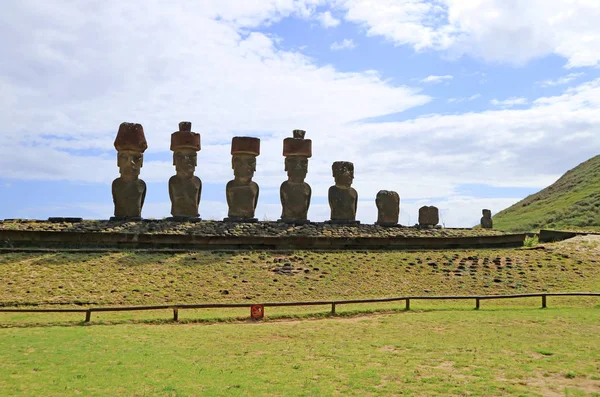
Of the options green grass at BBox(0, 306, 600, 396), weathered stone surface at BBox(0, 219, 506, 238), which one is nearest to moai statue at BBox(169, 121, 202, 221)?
weathered stone surface at BBox(0, 219, 506, 238)

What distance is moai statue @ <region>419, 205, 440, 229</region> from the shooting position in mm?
26047

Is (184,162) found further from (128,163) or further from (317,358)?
(317,358)

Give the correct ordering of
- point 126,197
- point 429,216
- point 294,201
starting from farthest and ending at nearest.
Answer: point 429,216, point 294,201, point 126,197

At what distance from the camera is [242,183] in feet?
74.2

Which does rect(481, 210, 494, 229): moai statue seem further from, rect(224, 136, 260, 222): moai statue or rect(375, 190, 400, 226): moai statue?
rect(224, 136, 260, 222): moai statue

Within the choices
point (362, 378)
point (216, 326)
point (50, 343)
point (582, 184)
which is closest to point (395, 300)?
point (216, 326)

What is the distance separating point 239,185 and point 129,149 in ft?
13.6

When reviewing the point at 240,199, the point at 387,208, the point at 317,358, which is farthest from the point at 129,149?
the point at 317,358

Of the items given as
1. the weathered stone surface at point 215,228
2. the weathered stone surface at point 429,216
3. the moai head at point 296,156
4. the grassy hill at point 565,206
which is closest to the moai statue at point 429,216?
the weathered stone surface at point 429,216

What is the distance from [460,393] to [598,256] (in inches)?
604

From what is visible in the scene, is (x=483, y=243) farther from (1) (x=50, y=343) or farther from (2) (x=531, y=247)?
(1) (x=50, y=343)

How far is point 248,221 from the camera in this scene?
72.9 feet

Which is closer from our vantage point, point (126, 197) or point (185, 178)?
point (126, 197)

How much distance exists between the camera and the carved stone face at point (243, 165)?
74.1ft
